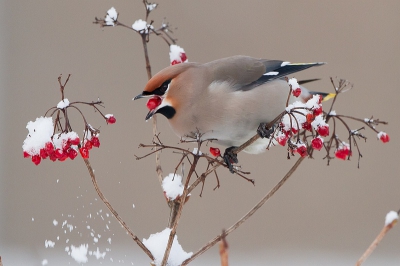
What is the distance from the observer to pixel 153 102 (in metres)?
1.46

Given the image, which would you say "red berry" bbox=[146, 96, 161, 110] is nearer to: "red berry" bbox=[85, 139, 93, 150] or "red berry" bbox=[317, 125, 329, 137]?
"red berry" bbox=[85, 139, 93, 150]

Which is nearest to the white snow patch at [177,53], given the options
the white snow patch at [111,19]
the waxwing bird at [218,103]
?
the waxwing bird at [218,103]

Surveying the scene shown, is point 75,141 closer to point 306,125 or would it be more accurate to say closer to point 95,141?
point 95,141

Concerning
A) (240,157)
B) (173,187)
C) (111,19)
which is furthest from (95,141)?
(240,157)

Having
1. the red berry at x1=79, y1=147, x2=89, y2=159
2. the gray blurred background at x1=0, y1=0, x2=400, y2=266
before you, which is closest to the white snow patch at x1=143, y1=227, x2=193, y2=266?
the red berry at x1=79, y1=147, x2=89, y2=159

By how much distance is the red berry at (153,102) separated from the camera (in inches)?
56.7

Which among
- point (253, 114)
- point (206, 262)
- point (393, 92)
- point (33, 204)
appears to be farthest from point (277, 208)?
point (253, 114)

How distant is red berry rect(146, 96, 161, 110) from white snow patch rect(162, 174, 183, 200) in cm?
32

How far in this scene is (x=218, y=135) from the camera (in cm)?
161

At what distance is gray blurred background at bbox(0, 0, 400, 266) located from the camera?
10.4 feet

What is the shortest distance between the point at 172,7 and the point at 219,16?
304 mm

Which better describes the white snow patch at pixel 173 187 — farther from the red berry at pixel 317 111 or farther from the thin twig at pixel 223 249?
the thin twig at pixel 223 249

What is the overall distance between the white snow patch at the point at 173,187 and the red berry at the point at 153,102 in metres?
0.32

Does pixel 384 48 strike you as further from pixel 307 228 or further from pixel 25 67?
pixel 25 67
